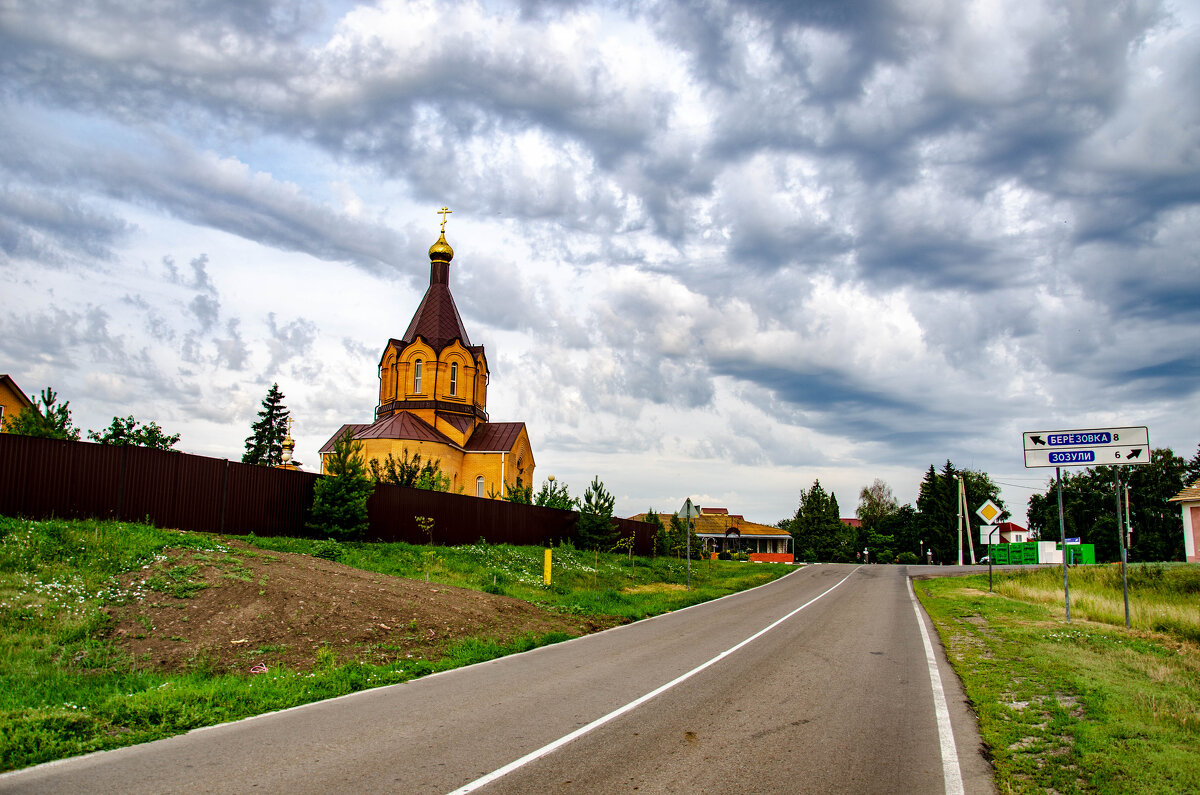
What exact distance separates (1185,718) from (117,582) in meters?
12.4

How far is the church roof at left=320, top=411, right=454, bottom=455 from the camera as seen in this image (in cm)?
4161

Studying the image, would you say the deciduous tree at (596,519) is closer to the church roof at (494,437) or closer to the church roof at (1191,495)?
the church roof at (494,437)

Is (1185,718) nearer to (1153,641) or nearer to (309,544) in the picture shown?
(1153,641)

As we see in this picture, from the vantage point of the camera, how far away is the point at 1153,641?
12.7m

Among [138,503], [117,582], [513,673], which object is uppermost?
[138,503]

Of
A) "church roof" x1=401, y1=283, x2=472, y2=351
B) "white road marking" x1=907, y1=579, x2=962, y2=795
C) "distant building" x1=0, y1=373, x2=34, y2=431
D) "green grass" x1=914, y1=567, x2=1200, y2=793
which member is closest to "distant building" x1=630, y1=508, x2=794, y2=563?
"church roof" x1=401, y1=283, x2=472, y2=351

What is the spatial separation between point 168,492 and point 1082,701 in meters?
15.8

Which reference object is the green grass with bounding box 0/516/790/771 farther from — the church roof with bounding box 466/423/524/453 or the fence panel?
the church roof with bounding box 466/423/524/453

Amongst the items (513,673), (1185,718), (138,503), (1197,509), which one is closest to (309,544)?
(138,503)

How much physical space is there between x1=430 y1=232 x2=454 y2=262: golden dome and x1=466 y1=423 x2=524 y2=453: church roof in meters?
11.5

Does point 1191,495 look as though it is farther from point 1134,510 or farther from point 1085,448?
point 1134,510

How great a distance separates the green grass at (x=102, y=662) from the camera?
6.20 meters

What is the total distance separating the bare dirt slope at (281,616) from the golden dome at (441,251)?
37.8 metres

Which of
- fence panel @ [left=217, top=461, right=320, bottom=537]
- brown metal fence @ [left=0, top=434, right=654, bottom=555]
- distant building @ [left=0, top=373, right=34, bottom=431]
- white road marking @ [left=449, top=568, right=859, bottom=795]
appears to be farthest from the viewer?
distant building @ [left=0, top=373, right=34, bottom=431]
